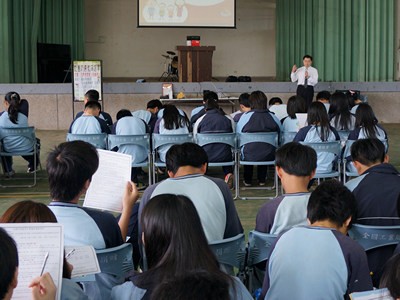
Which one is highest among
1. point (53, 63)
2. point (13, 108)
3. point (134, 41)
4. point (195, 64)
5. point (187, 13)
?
point (187, 13)

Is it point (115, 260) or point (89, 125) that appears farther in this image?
point (89, 125)

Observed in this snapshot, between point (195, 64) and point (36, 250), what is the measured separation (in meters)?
11.7

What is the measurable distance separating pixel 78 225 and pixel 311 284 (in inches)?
36.6

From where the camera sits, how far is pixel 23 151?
7230 mm

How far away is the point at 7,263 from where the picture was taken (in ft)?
5.00

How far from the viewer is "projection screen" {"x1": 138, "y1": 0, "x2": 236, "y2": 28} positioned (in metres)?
14.1

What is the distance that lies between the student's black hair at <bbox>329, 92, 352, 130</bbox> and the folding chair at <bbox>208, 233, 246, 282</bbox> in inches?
165

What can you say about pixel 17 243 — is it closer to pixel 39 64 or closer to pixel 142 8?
pixel 142 8

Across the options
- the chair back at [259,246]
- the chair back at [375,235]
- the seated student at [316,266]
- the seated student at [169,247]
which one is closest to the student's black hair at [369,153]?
the chair back at [375,235]

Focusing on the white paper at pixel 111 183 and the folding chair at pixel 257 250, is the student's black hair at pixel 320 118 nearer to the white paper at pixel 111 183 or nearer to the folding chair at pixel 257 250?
the folding chair at pixel 257 250

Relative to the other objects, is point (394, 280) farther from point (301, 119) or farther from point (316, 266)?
point (301, 119)

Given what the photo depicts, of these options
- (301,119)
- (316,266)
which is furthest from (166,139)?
(316,266)

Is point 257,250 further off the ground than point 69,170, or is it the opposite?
point 69,170

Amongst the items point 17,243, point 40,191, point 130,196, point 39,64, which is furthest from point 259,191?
point 39,64
